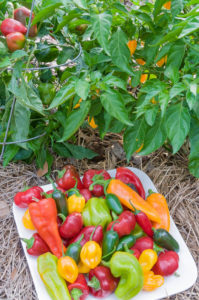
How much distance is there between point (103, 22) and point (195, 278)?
1103 millimetres

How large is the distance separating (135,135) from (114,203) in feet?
1.07

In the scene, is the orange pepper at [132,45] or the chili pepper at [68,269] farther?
the orange pepper at [132,45]

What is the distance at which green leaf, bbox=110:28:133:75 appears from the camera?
5.28 feet

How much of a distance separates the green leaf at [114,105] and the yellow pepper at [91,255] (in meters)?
0.52

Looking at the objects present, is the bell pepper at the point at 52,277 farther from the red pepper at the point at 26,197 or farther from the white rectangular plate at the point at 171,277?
the red pepper at the point at 26,197

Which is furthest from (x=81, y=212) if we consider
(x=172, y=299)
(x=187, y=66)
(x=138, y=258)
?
(x=187, y=66)

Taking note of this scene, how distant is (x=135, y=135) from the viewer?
1775mm

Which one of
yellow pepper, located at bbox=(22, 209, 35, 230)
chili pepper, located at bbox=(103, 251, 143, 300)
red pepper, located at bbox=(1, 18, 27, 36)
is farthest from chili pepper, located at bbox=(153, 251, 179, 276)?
red pepper, located at bbox=(1, 18, 27, 36)

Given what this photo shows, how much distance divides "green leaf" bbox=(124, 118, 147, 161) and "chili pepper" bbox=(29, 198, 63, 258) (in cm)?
42

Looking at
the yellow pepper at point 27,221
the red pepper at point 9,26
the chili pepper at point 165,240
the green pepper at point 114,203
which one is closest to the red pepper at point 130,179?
the green pepper at point 114,203

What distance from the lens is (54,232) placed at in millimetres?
1683

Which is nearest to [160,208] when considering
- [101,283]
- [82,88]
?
[101,283]

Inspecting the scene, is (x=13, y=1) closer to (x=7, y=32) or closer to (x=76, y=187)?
(x=7, y=32)

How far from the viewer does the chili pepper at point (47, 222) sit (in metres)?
1.67
